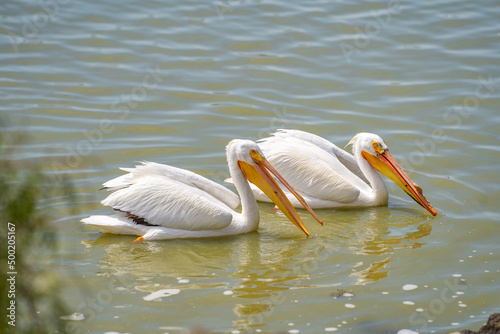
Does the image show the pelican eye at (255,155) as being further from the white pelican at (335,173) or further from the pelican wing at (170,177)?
the white pelican at (335,173)

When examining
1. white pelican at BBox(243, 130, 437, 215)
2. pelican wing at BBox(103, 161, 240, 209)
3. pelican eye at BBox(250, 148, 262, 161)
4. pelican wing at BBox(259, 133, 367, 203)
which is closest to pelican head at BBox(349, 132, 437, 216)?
white pelican at BBox(243, 130, 437, 215)

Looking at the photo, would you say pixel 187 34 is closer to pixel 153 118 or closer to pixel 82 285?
pixel 153 118

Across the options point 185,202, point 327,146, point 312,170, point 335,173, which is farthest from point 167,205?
point 327,146

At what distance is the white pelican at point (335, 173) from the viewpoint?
652 cm

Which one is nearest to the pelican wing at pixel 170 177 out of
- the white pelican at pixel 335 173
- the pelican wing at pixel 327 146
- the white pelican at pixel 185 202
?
the white pelican at pixel 185 202

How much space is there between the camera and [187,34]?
1116cm

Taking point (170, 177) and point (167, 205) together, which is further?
point (170, 177)

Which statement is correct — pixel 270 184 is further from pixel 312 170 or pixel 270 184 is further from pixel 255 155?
pixel 312 170

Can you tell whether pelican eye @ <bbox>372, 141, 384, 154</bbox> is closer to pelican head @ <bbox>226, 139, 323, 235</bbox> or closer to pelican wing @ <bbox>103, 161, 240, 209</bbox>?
pelican head @ <bbox>226, 139, 323, 235</bbox>

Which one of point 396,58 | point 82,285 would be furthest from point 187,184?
point 396,58

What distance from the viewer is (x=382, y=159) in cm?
666

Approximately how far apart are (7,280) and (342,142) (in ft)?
18.6

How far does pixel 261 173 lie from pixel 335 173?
855 mm

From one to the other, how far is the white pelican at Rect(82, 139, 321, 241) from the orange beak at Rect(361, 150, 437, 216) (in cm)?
104
